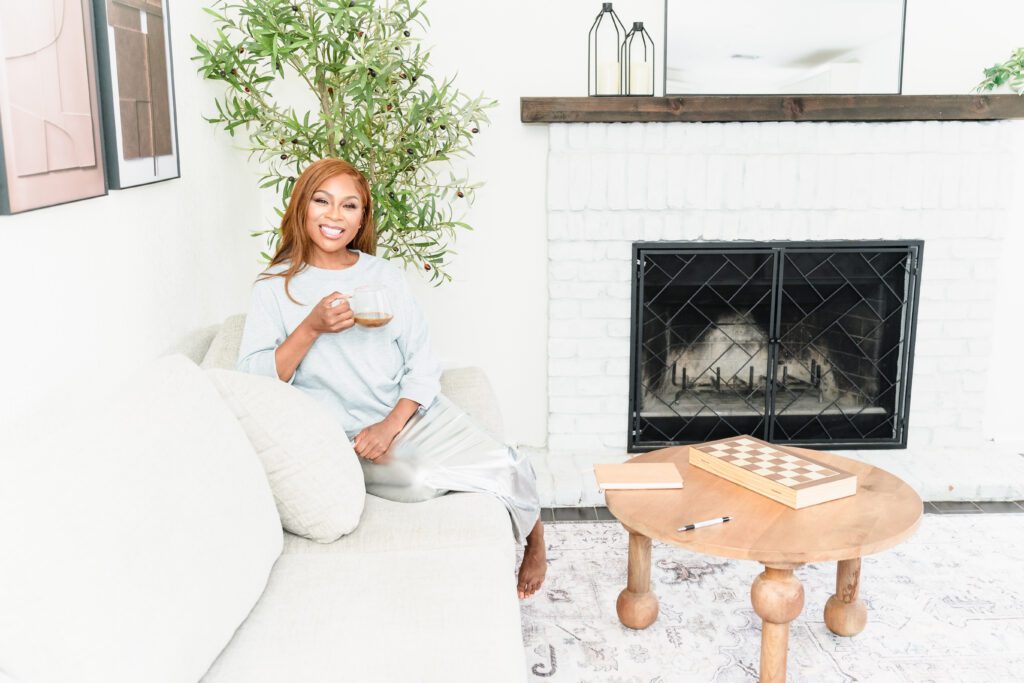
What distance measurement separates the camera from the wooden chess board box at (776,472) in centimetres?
187

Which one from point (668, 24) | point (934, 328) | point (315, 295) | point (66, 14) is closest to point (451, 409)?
point (315, 295)

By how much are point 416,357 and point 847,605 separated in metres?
1.16

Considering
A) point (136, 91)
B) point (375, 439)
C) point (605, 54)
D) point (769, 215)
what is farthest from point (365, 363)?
point (769, 215)

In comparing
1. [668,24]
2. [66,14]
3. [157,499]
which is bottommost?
[157,499]

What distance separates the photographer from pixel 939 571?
8.10 feet

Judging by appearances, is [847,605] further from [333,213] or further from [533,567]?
[333,213]

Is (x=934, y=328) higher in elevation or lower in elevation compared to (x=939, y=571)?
higher

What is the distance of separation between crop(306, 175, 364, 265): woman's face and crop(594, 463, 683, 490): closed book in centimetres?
81

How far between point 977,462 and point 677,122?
Result: 5.26 feet

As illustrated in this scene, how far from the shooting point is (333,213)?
213 centimetres

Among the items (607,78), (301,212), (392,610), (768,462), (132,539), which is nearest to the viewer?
(132,539)

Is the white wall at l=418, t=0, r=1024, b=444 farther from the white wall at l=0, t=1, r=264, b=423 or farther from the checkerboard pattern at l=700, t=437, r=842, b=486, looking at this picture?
the checkerboard pattern at l=700, t=437, r=842, b=486

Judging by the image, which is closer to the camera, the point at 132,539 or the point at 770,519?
the point at 132,539

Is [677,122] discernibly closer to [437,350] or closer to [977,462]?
[437,350]
